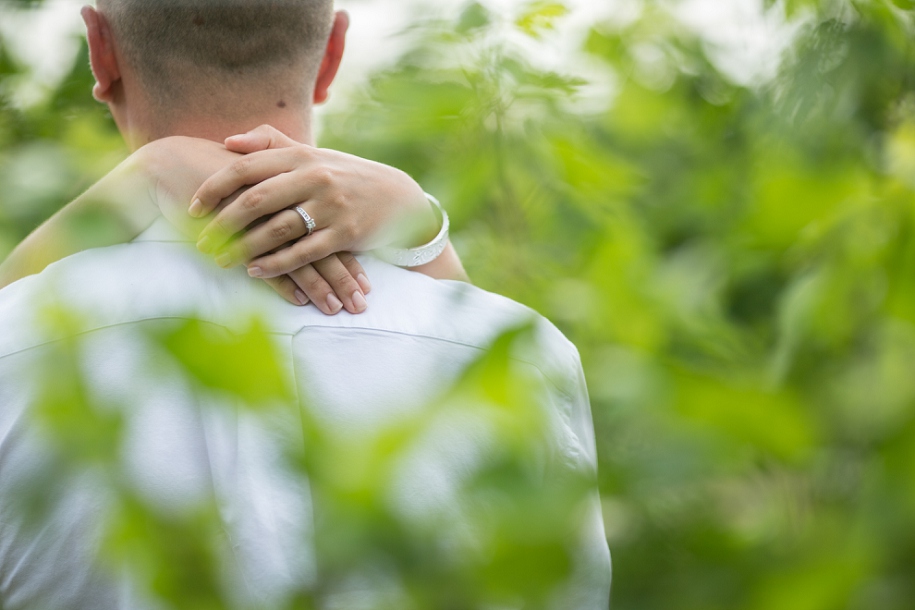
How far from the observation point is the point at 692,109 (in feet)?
5.15

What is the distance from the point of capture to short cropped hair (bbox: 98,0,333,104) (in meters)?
1.26

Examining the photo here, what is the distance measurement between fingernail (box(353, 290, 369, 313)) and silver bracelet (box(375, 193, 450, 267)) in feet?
0.38

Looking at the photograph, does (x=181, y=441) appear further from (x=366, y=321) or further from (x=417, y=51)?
(x=417, y=51)

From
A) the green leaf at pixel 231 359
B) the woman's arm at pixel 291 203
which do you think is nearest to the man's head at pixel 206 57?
the woman's arm at pixel 291 203

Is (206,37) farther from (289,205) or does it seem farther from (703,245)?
(703,245)

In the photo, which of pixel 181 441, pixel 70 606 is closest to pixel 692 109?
pixel 181 441

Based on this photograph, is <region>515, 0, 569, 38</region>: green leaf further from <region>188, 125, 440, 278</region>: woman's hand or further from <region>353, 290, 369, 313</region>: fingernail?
<region>353, 290, 369, 313</region>: fingernail

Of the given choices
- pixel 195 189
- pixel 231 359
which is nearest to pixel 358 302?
pixel 195 189

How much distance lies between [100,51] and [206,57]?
20 cm

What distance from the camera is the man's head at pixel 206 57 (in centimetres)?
127

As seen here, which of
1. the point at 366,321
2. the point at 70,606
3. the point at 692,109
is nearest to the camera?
the point at 70,606

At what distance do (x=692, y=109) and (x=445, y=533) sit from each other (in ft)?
4.43

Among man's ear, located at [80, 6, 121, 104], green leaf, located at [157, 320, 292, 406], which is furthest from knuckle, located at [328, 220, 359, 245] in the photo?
green leaf, located at [157, 320, 292, 406]

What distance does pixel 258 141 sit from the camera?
4.04 feet
